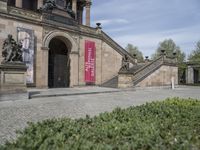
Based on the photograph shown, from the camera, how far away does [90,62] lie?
77.6 ft

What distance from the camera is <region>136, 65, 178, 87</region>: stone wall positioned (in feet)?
74.3

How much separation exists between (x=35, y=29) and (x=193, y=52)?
42538 millimetres

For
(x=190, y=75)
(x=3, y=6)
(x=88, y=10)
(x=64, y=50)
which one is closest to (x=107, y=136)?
(x=3, y=6)

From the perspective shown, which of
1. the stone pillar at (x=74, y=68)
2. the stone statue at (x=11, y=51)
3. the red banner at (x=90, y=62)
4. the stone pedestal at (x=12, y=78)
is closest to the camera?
the stone pedestal at (x=12, y=78)

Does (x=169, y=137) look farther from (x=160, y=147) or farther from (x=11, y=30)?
(x=11, y=30)

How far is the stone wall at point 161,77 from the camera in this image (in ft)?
74.3

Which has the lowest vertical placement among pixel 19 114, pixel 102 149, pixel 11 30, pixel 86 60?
pixel 19 114

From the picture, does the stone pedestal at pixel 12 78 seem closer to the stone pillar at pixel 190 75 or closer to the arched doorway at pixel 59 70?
the arched doorway at pixel 59 70

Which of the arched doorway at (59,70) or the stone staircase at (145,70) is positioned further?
the arched doorway at (59,70)

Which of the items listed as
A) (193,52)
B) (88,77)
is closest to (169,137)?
(88,77)

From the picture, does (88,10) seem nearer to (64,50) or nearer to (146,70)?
(64,50)

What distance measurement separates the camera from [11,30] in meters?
17.5

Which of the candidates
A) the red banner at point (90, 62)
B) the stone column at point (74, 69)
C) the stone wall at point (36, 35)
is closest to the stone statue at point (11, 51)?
the stone wall at point (36, 35)

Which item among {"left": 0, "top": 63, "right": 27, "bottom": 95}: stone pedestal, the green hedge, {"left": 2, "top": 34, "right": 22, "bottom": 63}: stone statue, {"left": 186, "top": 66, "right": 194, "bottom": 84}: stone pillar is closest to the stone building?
{"left": 2, "top": 34, "right": 22, "bottom": 63}: stone statue
